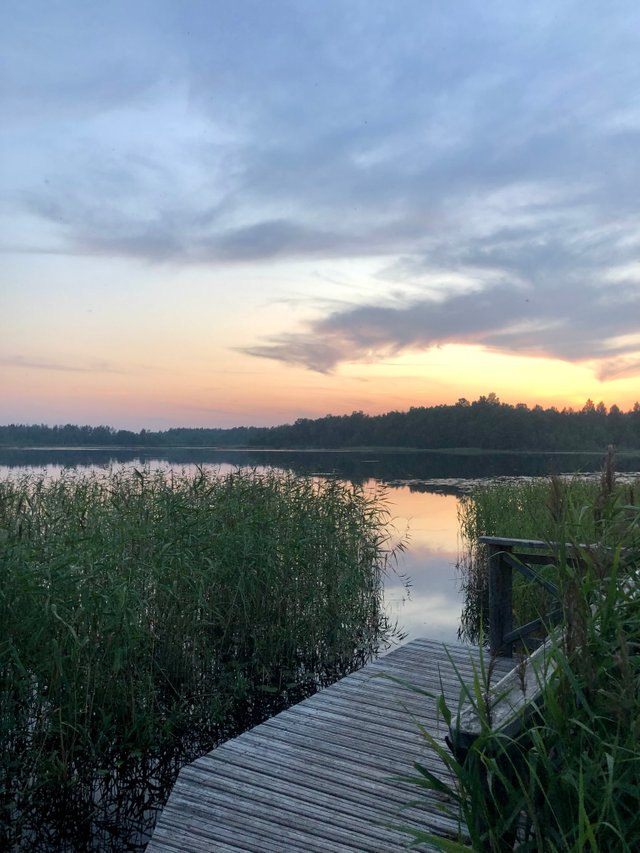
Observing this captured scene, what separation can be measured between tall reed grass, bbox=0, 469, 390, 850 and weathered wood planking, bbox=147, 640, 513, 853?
1365 mm

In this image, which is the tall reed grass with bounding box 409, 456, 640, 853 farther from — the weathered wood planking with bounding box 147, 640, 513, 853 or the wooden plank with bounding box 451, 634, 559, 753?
the weathered wood planking with bounding box 147, 640, 513, 853

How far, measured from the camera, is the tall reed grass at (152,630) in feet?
15.5

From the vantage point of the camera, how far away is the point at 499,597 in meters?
5.54

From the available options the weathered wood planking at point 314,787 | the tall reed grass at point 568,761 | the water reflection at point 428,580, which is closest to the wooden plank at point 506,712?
the tall reed grass at point 568,761

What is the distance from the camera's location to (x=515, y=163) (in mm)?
16141

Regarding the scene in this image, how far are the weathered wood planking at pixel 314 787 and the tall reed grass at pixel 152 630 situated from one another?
53.7 inches

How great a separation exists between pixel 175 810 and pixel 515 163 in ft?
52.9

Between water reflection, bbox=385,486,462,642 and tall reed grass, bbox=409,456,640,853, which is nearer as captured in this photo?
tall reed grass, bbox=409,456,640,853

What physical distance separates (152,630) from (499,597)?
3110mm

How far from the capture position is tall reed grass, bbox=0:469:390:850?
15.5 feet

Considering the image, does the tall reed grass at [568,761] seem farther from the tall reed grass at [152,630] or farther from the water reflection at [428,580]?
the water reflection at [428,580]

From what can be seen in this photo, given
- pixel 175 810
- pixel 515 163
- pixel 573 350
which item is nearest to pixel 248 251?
pixel 515 163

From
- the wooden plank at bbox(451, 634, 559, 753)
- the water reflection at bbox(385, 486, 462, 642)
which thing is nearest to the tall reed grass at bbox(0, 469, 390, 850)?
the water reflection at bbox(385, 486, 462, 642)

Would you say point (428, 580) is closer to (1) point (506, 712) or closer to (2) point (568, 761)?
(1) point (506, 712)
